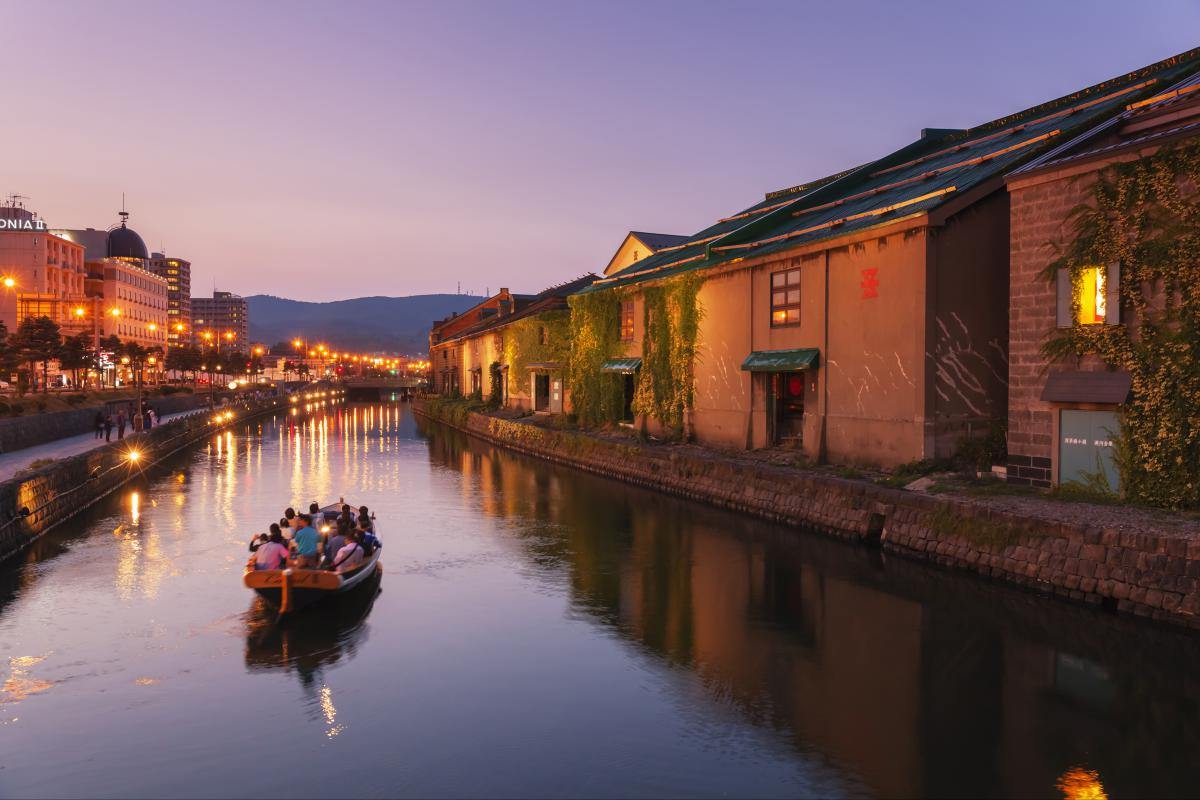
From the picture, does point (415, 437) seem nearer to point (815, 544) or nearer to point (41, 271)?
point (815, 544)

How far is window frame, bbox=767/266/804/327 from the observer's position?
97.7 feet

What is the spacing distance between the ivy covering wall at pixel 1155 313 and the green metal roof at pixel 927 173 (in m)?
4.37

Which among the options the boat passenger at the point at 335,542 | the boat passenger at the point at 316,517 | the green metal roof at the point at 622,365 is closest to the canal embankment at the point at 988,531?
the green metal roof at the point at 622,365

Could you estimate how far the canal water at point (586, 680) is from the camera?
10.5 meters

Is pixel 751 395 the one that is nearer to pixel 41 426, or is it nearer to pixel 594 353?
pixel 594 353

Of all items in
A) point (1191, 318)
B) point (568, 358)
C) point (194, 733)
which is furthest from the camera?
point (568, 358)

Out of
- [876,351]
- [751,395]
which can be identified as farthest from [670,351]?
[876,351]

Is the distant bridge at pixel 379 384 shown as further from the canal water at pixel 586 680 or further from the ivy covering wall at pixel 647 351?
the canal water at pixel 586 680

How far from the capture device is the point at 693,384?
3653cm

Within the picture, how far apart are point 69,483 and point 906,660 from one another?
27.3m

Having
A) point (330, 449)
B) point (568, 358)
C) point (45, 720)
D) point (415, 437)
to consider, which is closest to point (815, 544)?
point (45, 720)

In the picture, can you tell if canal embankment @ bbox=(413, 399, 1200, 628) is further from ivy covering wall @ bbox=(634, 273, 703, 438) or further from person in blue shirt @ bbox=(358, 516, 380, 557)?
person in blue shirt @ bbox=(358, 516, 380, 557)

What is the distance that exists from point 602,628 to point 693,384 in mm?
20809

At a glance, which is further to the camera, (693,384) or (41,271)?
(41,271)
